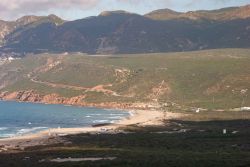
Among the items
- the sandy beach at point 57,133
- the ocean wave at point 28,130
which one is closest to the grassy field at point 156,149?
the sandy beach at point 57,133

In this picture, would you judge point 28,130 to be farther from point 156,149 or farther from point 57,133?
point 156,149

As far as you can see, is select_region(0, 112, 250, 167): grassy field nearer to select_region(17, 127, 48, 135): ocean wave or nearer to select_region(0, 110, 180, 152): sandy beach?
select_region(0, 110, 180, 152): sandy beach

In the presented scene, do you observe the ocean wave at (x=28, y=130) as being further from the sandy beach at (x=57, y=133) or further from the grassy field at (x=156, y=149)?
the grassy field at (x=156, y=149)

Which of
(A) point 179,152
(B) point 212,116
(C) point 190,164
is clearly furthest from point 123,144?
(B) point 212,116

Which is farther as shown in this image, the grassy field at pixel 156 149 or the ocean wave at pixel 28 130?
the ocean wave at pixel 28 130

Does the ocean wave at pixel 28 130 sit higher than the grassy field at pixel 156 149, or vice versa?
the ocean wave at pixel 28 130

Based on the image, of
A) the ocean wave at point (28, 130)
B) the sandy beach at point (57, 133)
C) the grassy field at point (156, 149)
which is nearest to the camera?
the grassy field at point (156, 149)

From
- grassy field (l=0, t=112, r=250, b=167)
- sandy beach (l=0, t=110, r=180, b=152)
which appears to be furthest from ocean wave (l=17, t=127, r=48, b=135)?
grassy field (l=0, t=112, r=250, b=167)

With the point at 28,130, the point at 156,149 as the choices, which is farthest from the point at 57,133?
the point at 156,149

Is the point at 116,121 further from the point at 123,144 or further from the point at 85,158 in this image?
the point at 85,158

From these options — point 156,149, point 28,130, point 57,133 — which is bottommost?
point 156,149
